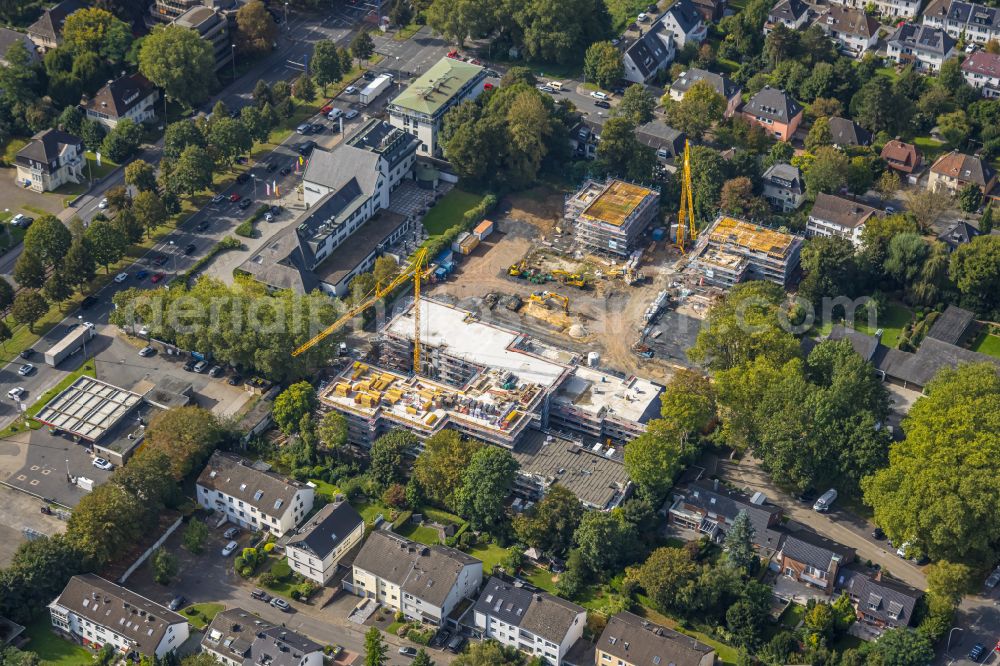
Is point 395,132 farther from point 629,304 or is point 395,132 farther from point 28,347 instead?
point 28,347

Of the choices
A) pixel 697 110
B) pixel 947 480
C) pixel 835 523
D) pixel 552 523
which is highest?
pixel 697 110

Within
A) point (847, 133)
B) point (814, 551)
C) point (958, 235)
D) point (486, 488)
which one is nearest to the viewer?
point (814, 551)

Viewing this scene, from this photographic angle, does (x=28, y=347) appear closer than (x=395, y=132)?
Yes

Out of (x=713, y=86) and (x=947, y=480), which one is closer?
(x=947, y=480)

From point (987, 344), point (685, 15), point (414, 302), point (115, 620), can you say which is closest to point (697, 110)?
point (685, 15)

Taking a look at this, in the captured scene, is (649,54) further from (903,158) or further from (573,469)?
(573,469)

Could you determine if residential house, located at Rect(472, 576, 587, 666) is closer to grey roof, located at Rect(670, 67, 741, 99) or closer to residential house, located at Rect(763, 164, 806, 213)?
residential house, located at Rect(763, 164, 806, 213)

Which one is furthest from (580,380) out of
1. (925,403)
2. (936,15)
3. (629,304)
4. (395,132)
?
(936,15)

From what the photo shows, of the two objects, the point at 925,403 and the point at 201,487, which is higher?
the point at 925,403
